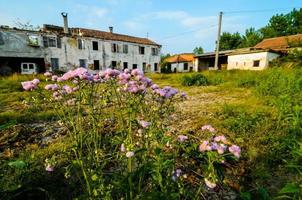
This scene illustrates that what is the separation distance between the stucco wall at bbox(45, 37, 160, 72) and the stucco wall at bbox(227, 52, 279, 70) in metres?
11.5

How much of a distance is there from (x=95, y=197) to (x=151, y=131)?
584 mm

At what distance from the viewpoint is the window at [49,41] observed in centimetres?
2059

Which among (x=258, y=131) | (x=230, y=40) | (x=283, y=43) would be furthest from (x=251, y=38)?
(x=258, y=131)

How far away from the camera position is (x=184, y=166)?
87.5 inches

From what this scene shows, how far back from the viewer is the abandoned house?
1908 cm

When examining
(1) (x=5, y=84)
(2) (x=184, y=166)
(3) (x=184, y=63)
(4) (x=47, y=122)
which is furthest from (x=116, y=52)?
(2) (x=184, y=166)

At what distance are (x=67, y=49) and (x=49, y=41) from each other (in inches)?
73.5

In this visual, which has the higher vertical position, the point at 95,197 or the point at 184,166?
the point at 95,197

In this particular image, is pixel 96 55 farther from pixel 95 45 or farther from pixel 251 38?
pixel 251 38

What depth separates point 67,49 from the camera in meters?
22.0

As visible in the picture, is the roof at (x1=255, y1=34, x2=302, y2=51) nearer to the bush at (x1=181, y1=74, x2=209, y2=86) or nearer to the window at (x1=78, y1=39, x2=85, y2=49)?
the bush at (x1=181, y1=74, x2=209, y2=86)

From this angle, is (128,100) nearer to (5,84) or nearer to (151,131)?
(151,131)

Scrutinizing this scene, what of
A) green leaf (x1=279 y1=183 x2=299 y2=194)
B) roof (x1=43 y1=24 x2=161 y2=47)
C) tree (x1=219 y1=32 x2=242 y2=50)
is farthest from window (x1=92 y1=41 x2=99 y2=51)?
tree (x1=219 y1=32 x2=242 y2=50)

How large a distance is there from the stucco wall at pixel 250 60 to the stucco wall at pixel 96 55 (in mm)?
11532
